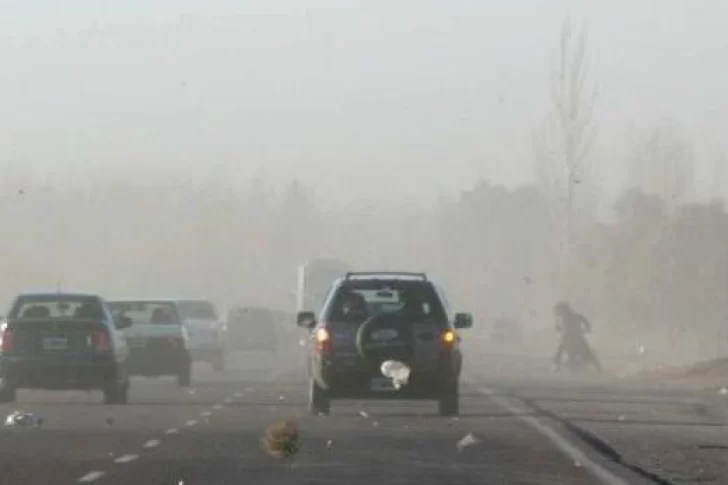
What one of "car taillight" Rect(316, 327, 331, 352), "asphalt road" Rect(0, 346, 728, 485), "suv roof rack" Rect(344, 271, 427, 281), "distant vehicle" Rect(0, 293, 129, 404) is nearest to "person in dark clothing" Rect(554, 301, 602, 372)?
"asphalt road" Rect(0, 346, 728, 485)

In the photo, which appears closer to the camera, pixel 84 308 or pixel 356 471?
pixel 356 471

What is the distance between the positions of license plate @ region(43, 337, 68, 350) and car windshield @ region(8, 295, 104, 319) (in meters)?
0.64

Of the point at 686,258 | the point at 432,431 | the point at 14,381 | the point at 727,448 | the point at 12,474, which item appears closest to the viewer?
the point at 12,474

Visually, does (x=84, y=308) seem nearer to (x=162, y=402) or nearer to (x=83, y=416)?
(x=162, y=402)

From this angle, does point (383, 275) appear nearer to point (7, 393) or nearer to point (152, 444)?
point (7, 393)

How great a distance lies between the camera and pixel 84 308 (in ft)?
125

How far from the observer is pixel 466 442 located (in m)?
27.5

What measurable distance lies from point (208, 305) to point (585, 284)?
5782 cm

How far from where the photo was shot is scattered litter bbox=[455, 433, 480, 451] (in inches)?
1053

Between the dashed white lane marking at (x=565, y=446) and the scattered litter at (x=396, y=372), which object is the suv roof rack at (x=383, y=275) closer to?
the scattered litter at (x=396, y=372)

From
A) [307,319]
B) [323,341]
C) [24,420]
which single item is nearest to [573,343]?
[307,319]

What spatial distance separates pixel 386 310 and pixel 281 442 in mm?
8718

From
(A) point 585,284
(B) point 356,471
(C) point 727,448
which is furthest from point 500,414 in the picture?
(A) point 585,284

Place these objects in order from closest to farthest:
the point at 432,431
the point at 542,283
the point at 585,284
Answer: the point at 432,431
the point at 585,284
the point at 542,283
